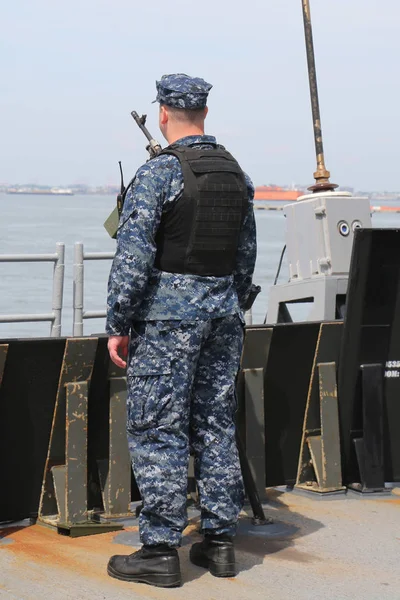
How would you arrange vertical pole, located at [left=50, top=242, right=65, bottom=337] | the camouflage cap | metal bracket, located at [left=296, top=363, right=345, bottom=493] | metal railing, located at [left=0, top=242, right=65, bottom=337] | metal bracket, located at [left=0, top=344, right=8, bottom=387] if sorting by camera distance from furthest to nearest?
vertical pole, located at [left=50, top=242, right=65, bottom=337] < metal railing, located at [left=0, top=242, right=65, bottom=337] < metal bracket, located at [left=296, top=363, right=345, bottom=493] < metal bracket, located at [left=0, top=344, right=8, bottom=387] < the camouflage cap

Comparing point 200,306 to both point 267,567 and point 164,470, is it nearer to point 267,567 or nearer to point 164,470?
point 164,470

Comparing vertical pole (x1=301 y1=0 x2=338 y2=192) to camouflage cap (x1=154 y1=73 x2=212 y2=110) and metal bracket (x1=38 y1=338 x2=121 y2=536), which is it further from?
camouflage cap (x1=154 y1=73 x2=212 y2=110)

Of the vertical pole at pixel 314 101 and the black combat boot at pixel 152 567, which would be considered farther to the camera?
the vertical pole at pixel 314 101

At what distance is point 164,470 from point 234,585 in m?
0.56

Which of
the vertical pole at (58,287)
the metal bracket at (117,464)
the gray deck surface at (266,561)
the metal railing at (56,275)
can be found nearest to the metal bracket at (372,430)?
the gray deck surface at (266,561)

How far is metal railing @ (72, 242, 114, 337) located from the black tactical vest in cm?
460

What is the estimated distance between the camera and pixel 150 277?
4297 millimetres

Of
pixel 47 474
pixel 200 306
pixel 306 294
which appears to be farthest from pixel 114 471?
pixel 306 294

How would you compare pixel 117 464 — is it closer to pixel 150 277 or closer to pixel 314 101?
pixel 150 277

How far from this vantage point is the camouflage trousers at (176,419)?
13.9 ft

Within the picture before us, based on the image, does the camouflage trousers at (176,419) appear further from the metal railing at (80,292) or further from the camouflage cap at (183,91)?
the metal railing at (80,292)

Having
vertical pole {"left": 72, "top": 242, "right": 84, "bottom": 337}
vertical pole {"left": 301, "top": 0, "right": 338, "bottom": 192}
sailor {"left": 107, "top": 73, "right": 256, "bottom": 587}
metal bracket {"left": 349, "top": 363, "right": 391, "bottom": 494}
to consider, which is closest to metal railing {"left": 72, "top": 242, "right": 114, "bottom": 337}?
vertical pole {"left": 72, "top": 242, "right": 84, "bottom": 337}

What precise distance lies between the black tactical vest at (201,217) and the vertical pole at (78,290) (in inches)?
183

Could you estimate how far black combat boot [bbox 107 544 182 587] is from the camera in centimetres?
427
